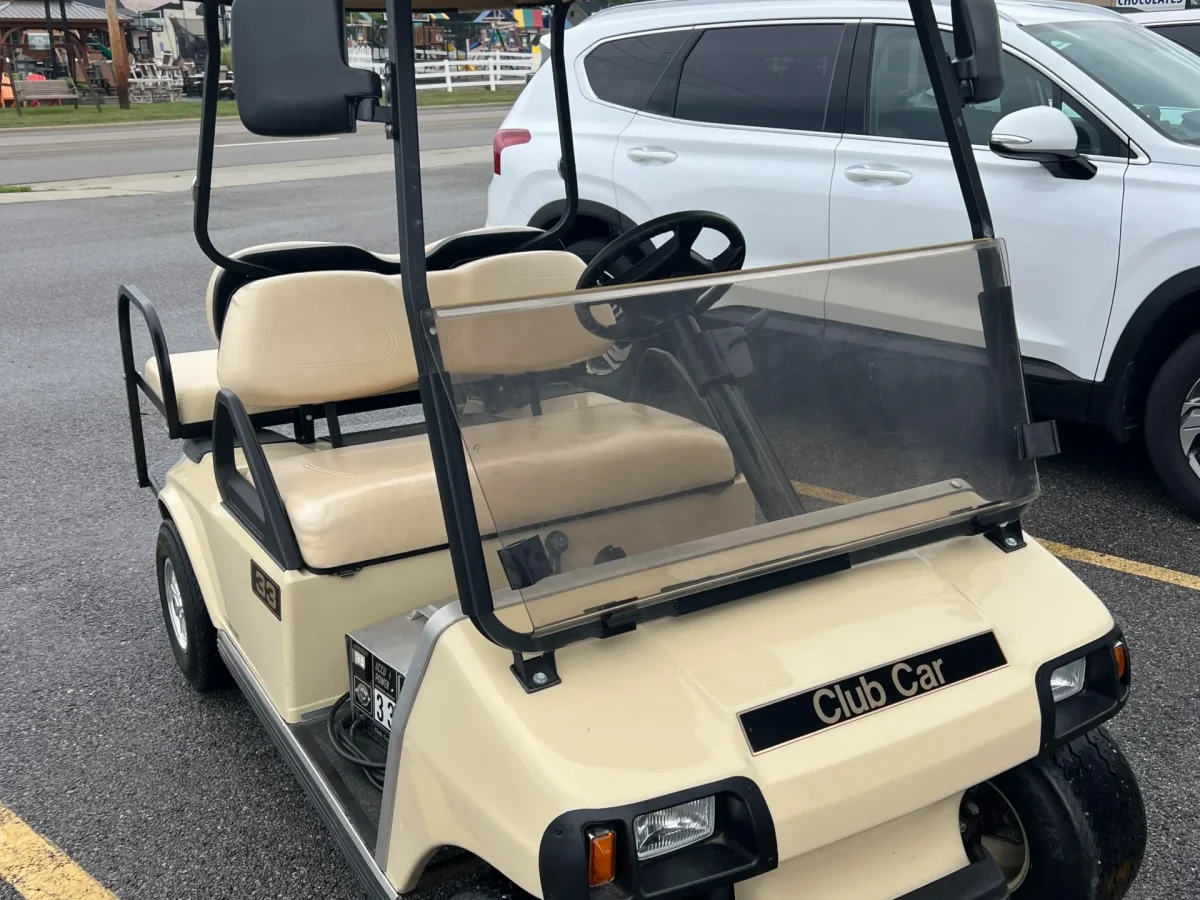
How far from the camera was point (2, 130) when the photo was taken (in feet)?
69.2

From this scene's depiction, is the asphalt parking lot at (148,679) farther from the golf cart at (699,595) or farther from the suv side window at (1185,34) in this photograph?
the suv side window at (1185,34)

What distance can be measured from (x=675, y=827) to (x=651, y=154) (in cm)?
401

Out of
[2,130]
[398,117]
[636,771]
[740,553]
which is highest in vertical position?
[398,117]

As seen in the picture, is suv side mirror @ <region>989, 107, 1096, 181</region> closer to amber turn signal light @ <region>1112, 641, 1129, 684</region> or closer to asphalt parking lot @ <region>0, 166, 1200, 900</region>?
asphalt parking lot @ <region>0, 166, 1200, 900</region>

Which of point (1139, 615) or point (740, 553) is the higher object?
point (740, 553)

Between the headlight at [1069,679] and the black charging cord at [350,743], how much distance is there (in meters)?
1.17

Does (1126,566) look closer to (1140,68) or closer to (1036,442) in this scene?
Result: (1036,442)

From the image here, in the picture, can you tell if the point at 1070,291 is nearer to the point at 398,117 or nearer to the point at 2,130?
the point at 398,117

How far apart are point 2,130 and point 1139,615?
22.7 meters

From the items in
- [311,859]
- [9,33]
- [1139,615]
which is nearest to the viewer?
[311,859]

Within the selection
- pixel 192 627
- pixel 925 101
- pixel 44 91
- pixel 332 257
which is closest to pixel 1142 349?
pixel 925 101

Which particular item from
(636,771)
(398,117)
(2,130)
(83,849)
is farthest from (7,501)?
(2,130)

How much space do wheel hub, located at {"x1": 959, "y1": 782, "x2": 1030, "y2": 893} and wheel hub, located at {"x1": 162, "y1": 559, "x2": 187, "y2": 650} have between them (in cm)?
202

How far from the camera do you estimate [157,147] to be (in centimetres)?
1775
